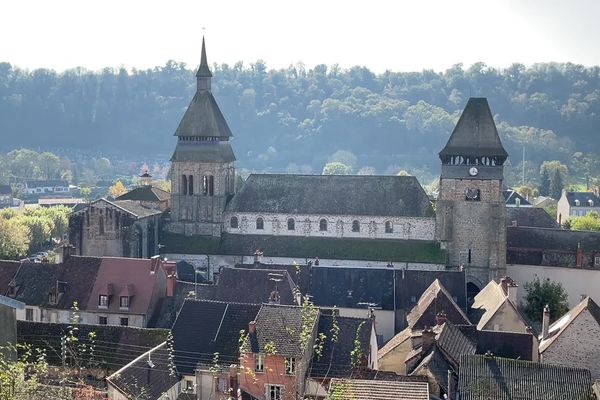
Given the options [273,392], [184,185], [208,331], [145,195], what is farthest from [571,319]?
[145,195]

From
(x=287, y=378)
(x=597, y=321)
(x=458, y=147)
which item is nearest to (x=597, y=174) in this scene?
(x=458, y=147)

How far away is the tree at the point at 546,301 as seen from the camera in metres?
52.2

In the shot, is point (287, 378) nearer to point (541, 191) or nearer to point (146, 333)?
point (146, 333)

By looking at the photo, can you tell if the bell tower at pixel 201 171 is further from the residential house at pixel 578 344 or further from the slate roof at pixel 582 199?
the slate roof at pixel 582 199

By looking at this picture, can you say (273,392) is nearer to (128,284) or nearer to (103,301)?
(128,284)

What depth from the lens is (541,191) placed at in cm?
14362

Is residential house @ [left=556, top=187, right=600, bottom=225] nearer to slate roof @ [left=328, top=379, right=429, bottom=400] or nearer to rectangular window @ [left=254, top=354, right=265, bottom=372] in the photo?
rectangular window @ [left=254, top=354, right=265, bottom=372]

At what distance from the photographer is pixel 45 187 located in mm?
154000

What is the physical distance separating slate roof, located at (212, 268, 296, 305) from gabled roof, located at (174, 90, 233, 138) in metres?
19.7

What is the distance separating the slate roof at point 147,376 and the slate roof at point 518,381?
11513 mm

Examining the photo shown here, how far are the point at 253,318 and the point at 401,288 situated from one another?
16.6 meters

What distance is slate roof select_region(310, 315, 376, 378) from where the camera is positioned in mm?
33438

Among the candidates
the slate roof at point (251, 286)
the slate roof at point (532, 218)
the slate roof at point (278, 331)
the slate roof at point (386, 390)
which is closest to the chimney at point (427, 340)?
the slate roof at point (278, 331)

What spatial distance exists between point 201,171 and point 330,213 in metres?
10.3
